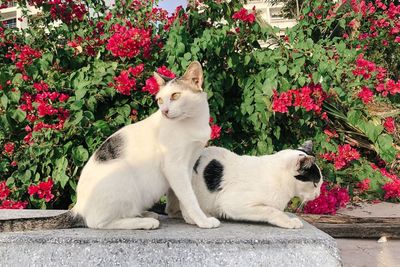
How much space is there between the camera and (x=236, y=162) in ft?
7.47

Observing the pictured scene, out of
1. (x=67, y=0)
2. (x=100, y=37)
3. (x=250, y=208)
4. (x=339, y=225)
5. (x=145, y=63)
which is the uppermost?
(x=67, y=0)

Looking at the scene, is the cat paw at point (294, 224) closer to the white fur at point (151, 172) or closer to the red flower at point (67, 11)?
the white fur at point (151, 172)

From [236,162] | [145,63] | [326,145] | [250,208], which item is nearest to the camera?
[250,208]

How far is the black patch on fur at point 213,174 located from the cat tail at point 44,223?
2.26 feet

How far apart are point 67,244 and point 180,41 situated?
231cm

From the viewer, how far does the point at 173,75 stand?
10.9 feet

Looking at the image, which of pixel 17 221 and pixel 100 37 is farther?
pixel 100 37

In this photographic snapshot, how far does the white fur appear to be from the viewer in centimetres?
185

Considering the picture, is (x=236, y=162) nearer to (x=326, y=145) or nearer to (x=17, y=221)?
(x=17, y=221)

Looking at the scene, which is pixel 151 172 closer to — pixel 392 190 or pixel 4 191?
pixel 4 191

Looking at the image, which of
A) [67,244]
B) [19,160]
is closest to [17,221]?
[67,244]

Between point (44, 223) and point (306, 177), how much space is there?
133cm

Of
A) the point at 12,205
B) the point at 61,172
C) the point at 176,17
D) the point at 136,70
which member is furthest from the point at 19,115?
the point at 176,17

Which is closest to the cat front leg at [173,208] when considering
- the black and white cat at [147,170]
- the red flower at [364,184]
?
the black and white cat at [147,170]
